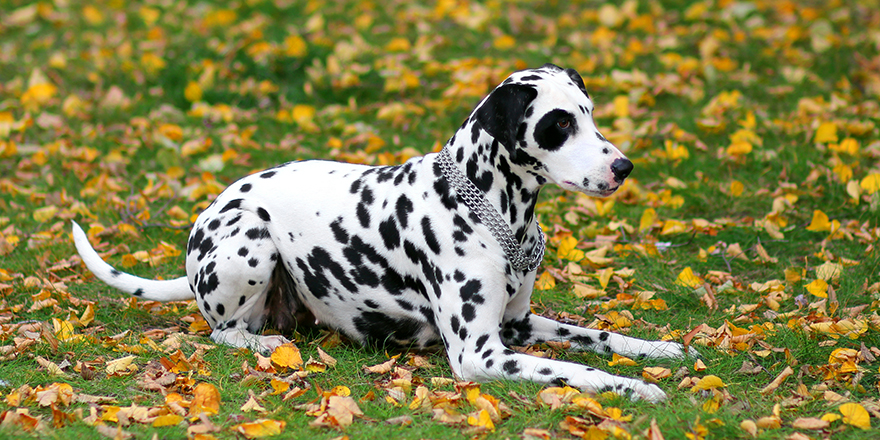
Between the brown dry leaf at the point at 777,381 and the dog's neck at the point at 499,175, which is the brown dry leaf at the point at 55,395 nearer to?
the dog's neck at the point at 499,175

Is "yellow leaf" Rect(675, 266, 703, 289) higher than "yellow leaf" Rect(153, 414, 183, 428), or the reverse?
"yellow leaf" Rect(675, 266, 703, 289)

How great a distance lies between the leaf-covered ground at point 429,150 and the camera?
3.49 meters

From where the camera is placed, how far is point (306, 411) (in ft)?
11.4

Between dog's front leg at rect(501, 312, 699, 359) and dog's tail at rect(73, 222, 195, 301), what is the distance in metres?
1.82

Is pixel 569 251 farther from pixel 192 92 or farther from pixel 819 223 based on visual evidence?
pixel 192 92

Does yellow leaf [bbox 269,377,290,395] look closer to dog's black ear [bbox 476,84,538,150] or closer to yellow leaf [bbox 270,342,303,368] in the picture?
yellow leaf [bbox 270,342,303,368]

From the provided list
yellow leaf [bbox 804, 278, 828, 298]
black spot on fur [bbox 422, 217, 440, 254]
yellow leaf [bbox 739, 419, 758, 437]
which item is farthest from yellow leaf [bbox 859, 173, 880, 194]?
black spot on fur [bbox 422, 217, 440, 254]

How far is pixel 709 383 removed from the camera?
3531mm

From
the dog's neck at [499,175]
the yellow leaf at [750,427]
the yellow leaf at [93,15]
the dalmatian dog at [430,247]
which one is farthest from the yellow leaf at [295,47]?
the yellow leaf at [750,427]

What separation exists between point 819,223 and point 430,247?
2.97m

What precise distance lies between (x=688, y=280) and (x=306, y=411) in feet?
8.27

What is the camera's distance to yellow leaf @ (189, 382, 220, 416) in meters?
3.45

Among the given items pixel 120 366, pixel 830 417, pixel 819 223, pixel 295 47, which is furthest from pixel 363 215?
pixel 295 47

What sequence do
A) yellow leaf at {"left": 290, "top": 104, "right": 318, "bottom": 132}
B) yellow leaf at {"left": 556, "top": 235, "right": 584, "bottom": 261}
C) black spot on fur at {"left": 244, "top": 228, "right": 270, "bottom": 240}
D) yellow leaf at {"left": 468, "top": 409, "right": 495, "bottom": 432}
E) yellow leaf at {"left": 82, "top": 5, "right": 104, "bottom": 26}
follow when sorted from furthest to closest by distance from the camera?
yellow leaf at {"left": 82, "top": 5, "right": 104, "bottom": 26}
yellow leaf at {"left": 290, "top": 104, "right": 318, "bottom": 132}
yellow leaf at {"left": 556, "top": 235, "right": 584, "bottom": 261}
black spot on fur at {"left": 244, "top": 228, "right": 270, "bottom": 240}
yellow leaf at {"left": 468, "top": 409, "right": 495, "bottom": 432}
